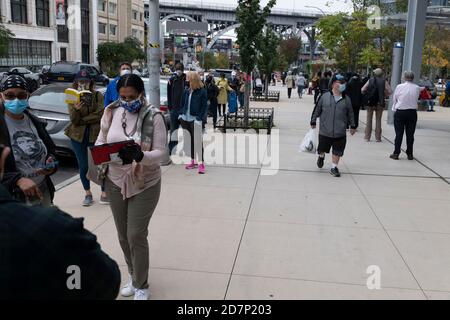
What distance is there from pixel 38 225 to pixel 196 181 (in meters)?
6.63

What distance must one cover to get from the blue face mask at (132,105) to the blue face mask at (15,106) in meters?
0.76

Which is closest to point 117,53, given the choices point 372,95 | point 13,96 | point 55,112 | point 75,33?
point 75,33

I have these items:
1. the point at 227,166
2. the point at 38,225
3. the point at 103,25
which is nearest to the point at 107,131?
the point at 38,225

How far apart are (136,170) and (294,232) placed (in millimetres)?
2521

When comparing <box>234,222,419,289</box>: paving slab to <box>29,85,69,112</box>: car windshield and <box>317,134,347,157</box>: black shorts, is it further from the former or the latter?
<box>29,85,69,112</box>: car windshield

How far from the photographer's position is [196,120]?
8.67m

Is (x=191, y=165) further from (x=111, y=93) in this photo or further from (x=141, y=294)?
(x=141, y=294)

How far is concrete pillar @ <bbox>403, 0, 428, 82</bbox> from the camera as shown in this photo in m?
15.4

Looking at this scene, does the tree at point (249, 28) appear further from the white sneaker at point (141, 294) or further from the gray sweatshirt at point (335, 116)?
the white sneaker at point (141, 294)

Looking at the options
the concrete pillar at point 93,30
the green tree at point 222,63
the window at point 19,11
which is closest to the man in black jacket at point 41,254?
the window at point 19,11

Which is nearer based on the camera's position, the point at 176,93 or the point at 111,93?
the point at 111,93

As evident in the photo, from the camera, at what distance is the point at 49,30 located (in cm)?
5612

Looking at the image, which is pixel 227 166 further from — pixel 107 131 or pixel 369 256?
pixel 107 131

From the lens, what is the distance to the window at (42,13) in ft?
180
